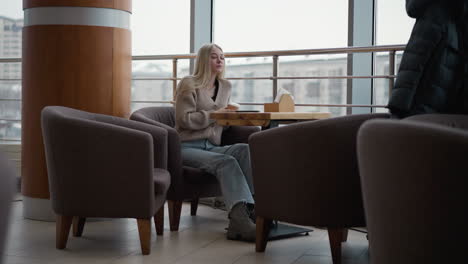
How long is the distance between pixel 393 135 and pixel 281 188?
1886 millimetres

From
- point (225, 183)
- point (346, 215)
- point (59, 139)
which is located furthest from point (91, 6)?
point (346, 215)

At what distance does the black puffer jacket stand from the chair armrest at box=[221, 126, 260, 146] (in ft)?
5.41

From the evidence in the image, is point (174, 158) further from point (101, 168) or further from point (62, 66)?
point (62, 66)

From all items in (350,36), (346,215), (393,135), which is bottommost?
(346,215)

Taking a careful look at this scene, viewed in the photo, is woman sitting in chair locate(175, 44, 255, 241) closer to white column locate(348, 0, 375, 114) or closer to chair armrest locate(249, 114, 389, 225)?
chair armrest locate(249, 114, 389, 225)

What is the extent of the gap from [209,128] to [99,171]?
3.02ft

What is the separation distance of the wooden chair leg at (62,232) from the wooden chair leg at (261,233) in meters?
0.96

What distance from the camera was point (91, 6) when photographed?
3939mm

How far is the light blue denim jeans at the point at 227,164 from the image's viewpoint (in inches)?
139

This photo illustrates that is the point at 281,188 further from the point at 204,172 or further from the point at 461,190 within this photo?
the point at 461,190

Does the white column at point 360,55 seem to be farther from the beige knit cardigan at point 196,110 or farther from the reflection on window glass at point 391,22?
the beige knit cardigan at point 196,110

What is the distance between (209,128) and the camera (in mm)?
3922

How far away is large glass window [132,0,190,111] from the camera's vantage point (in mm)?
6238


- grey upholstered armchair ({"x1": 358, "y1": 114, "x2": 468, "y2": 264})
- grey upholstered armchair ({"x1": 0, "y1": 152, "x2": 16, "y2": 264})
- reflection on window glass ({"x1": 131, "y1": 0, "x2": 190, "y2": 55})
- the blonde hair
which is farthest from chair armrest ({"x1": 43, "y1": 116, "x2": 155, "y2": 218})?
reflection on window glass ({"x1": 131, "y1": 0, "x2": 190, "y2": 55})
